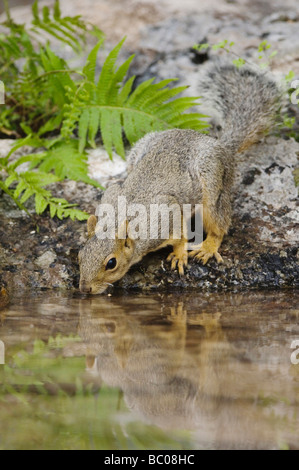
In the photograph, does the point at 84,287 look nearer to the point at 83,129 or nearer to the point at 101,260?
the point at 101,260

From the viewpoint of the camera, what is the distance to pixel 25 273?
14.6ft

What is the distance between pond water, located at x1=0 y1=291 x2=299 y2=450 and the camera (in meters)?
2.08

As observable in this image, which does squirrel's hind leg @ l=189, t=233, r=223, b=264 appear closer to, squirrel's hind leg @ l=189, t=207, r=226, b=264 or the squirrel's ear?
squirrel's hind leg @ l=189, t=207, r=226, b=264

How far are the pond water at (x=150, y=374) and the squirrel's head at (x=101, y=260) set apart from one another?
7.5 inches

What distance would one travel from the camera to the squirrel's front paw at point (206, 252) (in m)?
4.50

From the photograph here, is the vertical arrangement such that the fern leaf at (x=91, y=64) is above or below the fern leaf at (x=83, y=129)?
above

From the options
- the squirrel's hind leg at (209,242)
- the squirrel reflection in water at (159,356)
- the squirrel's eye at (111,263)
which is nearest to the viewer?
the squirrel reflection in water at (159,356)

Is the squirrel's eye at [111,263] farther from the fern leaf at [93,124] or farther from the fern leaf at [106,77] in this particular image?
the fern leaf at [106,77]

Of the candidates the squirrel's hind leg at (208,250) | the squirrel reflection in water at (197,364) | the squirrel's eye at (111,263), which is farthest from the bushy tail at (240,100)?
the squirrel reflection in water at (197,364)

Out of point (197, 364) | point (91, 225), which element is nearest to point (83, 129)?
point (91, 225)
